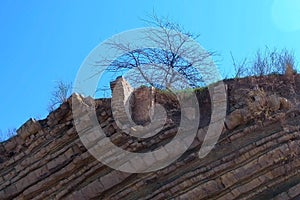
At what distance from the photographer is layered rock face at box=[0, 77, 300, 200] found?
5.58 m

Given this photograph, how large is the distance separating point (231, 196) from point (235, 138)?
0.75 meters

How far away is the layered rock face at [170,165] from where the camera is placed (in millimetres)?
5582

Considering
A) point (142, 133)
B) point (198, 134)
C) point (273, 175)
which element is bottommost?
point (273, 175)

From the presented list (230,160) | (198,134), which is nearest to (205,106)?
(198,134)

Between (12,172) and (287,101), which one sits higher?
(12,172)

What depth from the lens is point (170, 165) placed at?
594 cm

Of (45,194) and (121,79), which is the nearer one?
(45,194)

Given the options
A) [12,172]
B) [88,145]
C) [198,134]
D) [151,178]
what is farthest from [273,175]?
[12,172]

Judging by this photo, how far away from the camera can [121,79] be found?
6.67 meters

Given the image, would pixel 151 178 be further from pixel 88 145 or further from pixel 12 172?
pixel 12 172

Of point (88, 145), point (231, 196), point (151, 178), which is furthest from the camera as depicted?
point (88, 145)

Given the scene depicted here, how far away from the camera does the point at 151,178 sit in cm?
594

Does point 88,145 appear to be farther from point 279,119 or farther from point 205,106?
point 279,119

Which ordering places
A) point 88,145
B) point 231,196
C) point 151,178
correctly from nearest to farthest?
point 231,196 < point 151,178 < point 88,145
